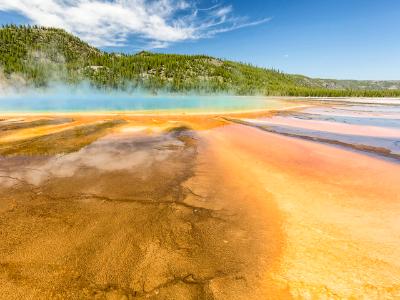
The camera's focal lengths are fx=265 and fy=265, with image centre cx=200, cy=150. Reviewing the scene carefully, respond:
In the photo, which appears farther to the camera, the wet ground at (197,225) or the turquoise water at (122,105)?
the turquoise water at (122,105)

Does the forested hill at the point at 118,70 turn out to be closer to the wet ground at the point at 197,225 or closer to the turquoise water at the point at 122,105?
the turquoise water at the point at 122,105

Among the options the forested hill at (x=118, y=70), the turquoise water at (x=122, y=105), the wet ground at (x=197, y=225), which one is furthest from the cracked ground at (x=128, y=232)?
the forested hill at (x=118, y=70)

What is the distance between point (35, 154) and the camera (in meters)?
9.51

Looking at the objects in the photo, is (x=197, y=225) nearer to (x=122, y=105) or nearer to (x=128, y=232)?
(x=128, y=232)

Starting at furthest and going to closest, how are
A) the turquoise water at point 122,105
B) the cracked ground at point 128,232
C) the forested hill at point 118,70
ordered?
1. the forested hill at point 118,70
2. the turquoise water at point 122,105
3. the cracked ground at point 128,232

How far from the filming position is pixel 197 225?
15.8 ft

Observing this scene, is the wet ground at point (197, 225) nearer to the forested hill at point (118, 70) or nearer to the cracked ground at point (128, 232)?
the cracked ground at point (128, 232)

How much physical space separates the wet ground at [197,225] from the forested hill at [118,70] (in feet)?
329

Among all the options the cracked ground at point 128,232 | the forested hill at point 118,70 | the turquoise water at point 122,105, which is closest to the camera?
the cracked ground at point 128,232

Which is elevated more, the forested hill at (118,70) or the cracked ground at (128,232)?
the forested hill at (118,70)

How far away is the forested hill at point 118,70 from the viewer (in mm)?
107250

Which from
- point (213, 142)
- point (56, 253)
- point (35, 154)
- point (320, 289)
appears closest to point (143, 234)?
point (56, 253)

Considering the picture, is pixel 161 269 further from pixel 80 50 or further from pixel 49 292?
pixel 80 50

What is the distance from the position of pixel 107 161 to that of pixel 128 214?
4.03 meters
